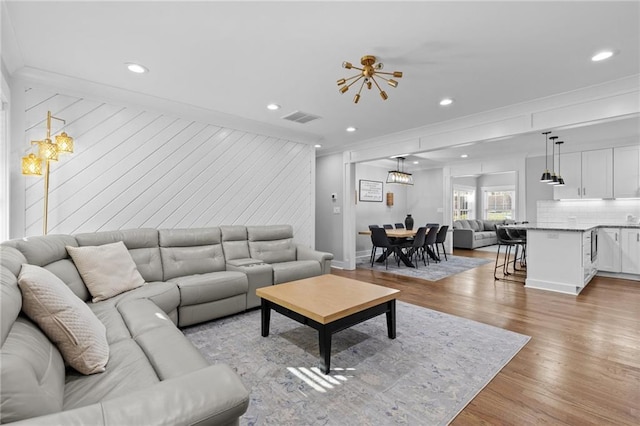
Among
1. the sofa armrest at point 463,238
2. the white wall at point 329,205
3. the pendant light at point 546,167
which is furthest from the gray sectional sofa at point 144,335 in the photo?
the sofa armrest at point 463,238

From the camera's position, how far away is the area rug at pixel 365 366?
1830 millimetres

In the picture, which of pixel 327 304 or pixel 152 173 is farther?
pixel 152 173

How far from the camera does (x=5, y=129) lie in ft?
9.14

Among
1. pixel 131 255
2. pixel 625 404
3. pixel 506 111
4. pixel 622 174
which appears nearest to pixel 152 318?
pixel 131 255

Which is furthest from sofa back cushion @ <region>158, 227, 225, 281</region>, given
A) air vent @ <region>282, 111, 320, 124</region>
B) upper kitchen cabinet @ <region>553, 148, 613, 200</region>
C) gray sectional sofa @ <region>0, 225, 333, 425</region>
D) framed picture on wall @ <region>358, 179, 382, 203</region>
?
upper kitchen cabinet @ <region>553, 148, 613, 200</region>

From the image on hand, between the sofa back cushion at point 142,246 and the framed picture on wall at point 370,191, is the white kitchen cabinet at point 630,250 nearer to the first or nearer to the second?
the framed picture on wall at point 370,191

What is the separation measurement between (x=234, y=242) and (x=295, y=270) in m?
0.93

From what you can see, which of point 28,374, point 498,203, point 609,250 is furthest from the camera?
point 498,203

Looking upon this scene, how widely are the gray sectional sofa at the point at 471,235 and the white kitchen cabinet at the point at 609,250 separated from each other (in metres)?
3.30

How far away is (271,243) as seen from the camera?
4461 millimetres

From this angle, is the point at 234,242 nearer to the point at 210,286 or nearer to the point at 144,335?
the point at 210,286

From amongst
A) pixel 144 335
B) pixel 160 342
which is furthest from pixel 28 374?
pixel 144 335

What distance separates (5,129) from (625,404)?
5228 mm

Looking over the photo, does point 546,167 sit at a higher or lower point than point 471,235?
higher
